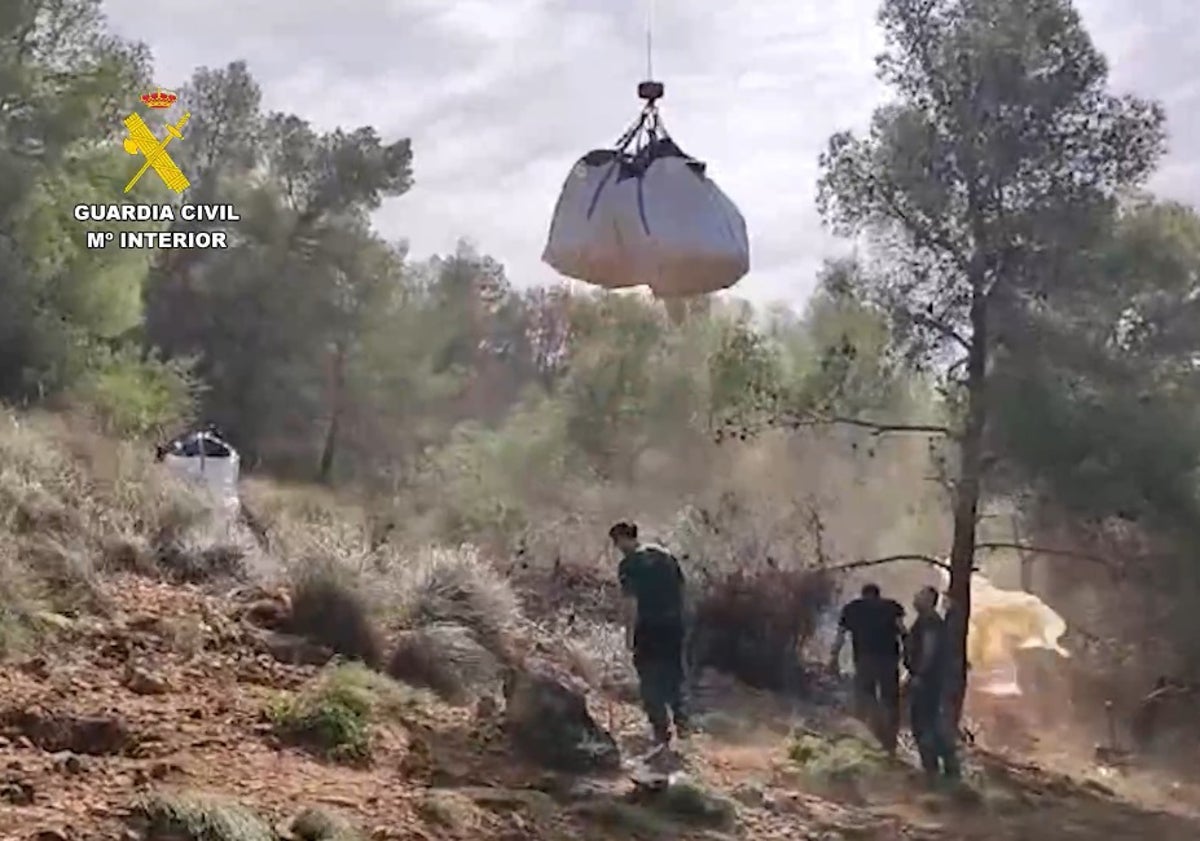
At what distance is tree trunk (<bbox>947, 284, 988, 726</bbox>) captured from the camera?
13930 millimetres

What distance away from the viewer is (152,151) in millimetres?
21766

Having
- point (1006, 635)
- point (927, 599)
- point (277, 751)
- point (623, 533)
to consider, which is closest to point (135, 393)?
point (1006, 635)

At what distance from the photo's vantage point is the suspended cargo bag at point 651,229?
7.00m

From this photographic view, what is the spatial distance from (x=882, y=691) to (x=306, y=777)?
17.7ft

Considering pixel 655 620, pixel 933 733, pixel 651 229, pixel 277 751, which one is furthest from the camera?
pixel 933 733

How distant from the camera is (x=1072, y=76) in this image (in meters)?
13.8

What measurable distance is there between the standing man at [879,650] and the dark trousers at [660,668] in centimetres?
267

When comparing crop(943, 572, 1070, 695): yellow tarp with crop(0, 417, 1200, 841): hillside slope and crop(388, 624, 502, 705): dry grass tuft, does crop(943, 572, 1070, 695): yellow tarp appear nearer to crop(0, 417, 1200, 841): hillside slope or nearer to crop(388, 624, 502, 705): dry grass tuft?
crop(0, 417, 1200, 841): hillside slope

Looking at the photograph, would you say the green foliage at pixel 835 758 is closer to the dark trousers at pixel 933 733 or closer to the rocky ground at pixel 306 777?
the rocky ground at pixel 306 777

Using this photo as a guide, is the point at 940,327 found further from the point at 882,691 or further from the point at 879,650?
the point at 882,691

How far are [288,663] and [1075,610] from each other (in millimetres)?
10394

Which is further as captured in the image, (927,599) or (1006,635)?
(1006,635)

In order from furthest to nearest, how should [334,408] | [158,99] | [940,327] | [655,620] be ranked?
[334,408], [158,99], [940,327], [655,620]

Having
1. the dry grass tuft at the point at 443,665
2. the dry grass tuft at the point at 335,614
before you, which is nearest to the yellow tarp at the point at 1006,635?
the dry grass tuft at the point at 443,665
